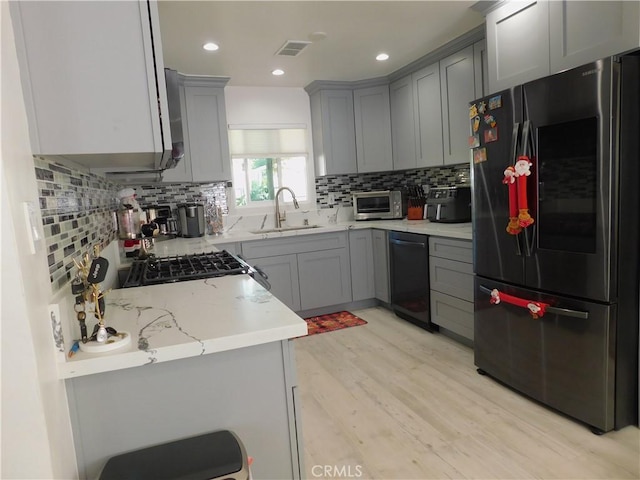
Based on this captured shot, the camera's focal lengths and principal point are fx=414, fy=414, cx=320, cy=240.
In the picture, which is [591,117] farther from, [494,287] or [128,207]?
[128,207]

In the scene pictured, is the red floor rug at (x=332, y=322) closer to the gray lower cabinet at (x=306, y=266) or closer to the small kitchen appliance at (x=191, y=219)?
the gray lower cabinet at (x=306, y=266)

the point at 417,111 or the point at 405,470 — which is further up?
the point at 417,111

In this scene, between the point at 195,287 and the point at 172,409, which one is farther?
the point at 195,287

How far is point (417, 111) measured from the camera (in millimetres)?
3900

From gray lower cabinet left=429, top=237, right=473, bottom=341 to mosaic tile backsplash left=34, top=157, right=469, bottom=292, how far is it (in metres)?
1.00

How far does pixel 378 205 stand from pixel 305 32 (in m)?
1.98

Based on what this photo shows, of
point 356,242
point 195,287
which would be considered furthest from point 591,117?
point 356,242

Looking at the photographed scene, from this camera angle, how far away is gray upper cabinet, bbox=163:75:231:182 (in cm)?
388

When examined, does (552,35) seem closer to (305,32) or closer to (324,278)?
(305,32)

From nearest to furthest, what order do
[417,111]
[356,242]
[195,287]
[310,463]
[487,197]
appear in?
[195,287] < [310,463] < [487,197] < [417,111] < [356,242]

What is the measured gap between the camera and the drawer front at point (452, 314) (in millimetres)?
3023

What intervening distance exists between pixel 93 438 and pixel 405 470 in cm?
134

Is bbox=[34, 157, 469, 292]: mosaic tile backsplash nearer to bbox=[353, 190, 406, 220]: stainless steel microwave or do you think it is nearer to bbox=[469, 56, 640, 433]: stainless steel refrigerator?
bbox=[353, 190, 406, 220]: stainless steel microwave

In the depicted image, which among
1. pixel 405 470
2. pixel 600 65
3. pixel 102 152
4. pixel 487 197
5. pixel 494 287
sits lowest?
pixel 405 470
